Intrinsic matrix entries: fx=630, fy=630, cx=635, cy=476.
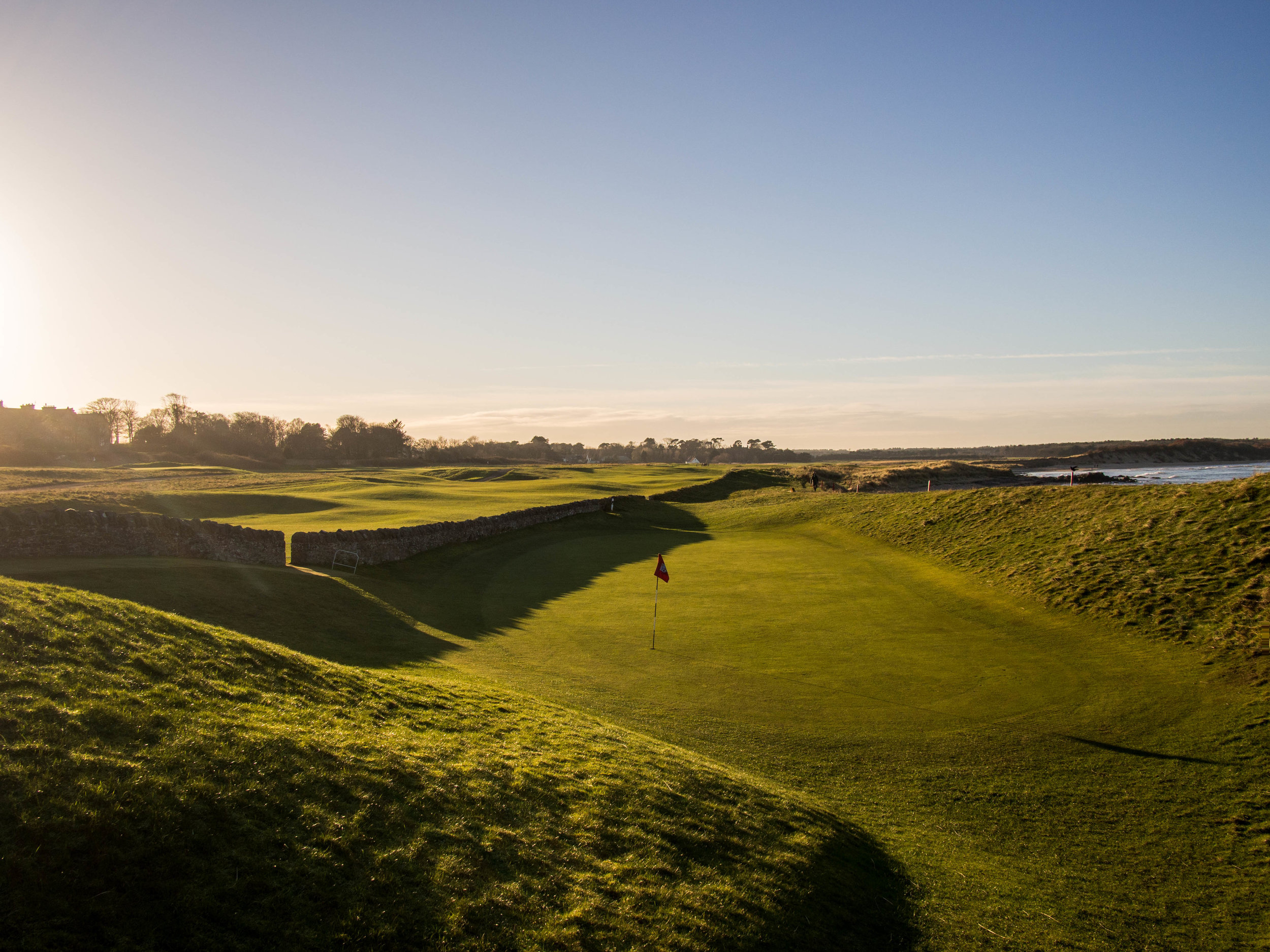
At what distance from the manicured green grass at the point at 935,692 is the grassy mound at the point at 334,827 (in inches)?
81.7

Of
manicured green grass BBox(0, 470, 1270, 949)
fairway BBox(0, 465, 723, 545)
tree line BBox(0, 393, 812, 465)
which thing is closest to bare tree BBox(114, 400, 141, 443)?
tree line BBox(0, 393, 812, 465)

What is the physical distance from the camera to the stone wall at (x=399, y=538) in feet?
76.1

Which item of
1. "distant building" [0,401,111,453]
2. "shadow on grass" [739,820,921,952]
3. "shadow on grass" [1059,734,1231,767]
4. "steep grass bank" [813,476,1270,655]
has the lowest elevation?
"shadow on grass" [1059,734,1231,767]

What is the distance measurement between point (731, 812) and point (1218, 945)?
5.41 metres

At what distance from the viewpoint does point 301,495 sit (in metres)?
49.8

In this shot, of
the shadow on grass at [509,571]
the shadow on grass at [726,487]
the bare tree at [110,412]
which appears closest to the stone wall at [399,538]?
the shadow on grass at [509,571]

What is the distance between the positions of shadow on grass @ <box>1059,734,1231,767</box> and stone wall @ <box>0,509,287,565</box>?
73.1 feet

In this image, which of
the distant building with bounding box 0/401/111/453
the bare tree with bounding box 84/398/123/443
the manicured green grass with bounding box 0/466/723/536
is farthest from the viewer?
the bare tree with bounding box 84/398/123/443

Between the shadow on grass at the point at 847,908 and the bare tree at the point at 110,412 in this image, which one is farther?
the bare tree at the point at 110,412

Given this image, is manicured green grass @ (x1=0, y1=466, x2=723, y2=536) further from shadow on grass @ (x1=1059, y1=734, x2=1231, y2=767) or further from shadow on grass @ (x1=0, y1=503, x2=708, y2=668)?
shadow on grass @ (x1=1059, y1=734, x2=1231, y2=767)

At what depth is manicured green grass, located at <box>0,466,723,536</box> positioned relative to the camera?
35.0 meters

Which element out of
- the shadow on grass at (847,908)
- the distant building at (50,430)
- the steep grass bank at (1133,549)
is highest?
the distant building at (50,430)

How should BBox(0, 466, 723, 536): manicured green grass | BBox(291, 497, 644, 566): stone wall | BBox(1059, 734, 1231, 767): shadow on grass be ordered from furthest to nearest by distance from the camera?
1. BBox(0, 466, 723, 536): manicured green grass
2. BBox(291, 497, 644, 566): stone wall
3. BBox(1059, 734, 1231, 767): shadow on grass

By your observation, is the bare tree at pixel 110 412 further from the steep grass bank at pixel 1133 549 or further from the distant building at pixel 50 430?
the steep grass bank at pixel 1133 549
